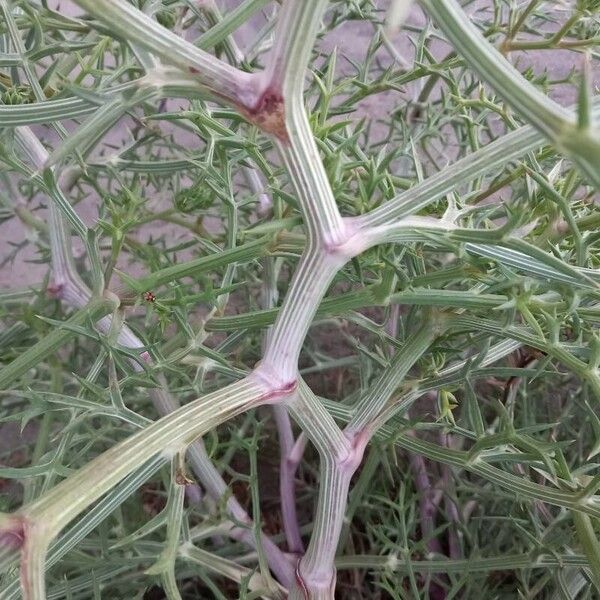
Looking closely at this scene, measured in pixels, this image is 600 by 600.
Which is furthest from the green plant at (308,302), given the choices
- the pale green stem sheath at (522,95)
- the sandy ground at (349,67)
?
the sandy ground at (349,67)

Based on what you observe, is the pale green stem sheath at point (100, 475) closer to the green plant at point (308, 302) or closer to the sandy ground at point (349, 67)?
the green plant at point (308, 302)

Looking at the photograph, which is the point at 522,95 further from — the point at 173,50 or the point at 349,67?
the point at 349,67

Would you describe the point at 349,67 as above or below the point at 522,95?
below

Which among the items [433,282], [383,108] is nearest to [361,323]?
[433,282]

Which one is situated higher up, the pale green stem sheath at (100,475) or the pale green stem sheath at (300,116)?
the pale green stem sheath at (300,116)

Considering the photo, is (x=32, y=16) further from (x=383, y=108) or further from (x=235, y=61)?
(x=383, y=108)

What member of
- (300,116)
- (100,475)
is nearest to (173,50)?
Answer: (300,116)

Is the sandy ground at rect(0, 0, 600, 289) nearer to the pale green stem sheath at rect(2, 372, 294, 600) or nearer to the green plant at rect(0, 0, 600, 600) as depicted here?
the green plant at rect(0, 0, 600, 600)

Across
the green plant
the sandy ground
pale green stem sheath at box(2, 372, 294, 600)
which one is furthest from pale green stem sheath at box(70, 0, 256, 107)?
the sandy ground

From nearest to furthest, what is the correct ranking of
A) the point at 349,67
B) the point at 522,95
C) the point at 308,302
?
the point at 522,95 → the point at 308,302 → the point at 349,67

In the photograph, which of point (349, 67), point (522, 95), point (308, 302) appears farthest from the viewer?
point (349, 67)
